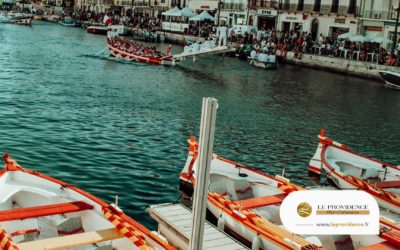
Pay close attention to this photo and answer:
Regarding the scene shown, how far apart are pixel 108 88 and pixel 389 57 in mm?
26548

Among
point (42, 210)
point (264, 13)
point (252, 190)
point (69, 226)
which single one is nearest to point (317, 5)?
point (264, 13)

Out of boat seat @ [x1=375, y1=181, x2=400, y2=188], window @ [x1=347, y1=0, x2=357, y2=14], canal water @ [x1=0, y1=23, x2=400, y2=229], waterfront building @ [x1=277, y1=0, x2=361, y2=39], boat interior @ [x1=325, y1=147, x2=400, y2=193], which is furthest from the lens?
waterfront building @ [x1=277, y1=0, x2=361, y2=39]

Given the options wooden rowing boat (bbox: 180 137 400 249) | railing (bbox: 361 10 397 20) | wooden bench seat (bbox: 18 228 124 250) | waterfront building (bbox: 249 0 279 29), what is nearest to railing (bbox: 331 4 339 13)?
railing (bbox: 361 10 397 20)

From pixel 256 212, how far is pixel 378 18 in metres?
48.7

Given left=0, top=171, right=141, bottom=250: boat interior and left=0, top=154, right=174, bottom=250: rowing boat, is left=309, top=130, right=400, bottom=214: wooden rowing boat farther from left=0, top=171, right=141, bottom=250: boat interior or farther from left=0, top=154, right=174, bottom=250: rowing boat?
left=0, top=171, right=141, bottom=250: boat interior

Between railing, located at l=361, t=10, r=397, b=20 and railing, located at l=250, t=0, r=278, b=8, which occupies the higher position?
railing, located at l=250, t=0, r=278, b=8

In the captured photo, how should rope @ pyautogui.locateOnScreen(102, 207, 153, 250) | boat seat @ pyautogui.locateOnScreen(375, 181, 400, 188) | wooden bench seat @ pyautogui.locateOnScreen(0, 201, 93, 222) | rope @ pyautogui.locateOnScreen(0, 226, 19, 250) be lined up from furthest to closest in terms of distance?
boat seat @ pyautogui.locateOnScreen(375, 181, 400, 188) → wooden bench seat @ pyautogui.locateOnScreen(0, 201, 93, 222) → rope @ pyautogui.locateOnScreen(102, 207, 153, 250) → rope @ pyautogui.locateOnScreen(0, 226, 19, 250)

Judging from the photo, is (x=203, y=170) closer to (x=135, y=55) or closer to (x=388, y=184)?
(x=388, y=184)

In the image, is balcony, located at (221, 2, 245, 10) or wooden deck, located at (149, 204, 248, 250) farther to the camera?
balcony, located at (221, 2, 245, 10)

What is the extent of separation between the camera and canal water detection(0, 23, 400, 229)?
54.5ft

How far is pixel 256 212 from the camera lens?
11.8 metres

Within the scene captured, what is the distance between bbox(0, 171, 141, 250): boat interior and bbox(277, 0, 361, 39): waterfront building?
52361mm

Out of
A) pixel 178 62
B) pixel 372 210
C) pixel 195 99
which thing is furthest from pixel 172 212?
pixel 178 62

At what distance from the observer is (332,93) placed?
122ft
